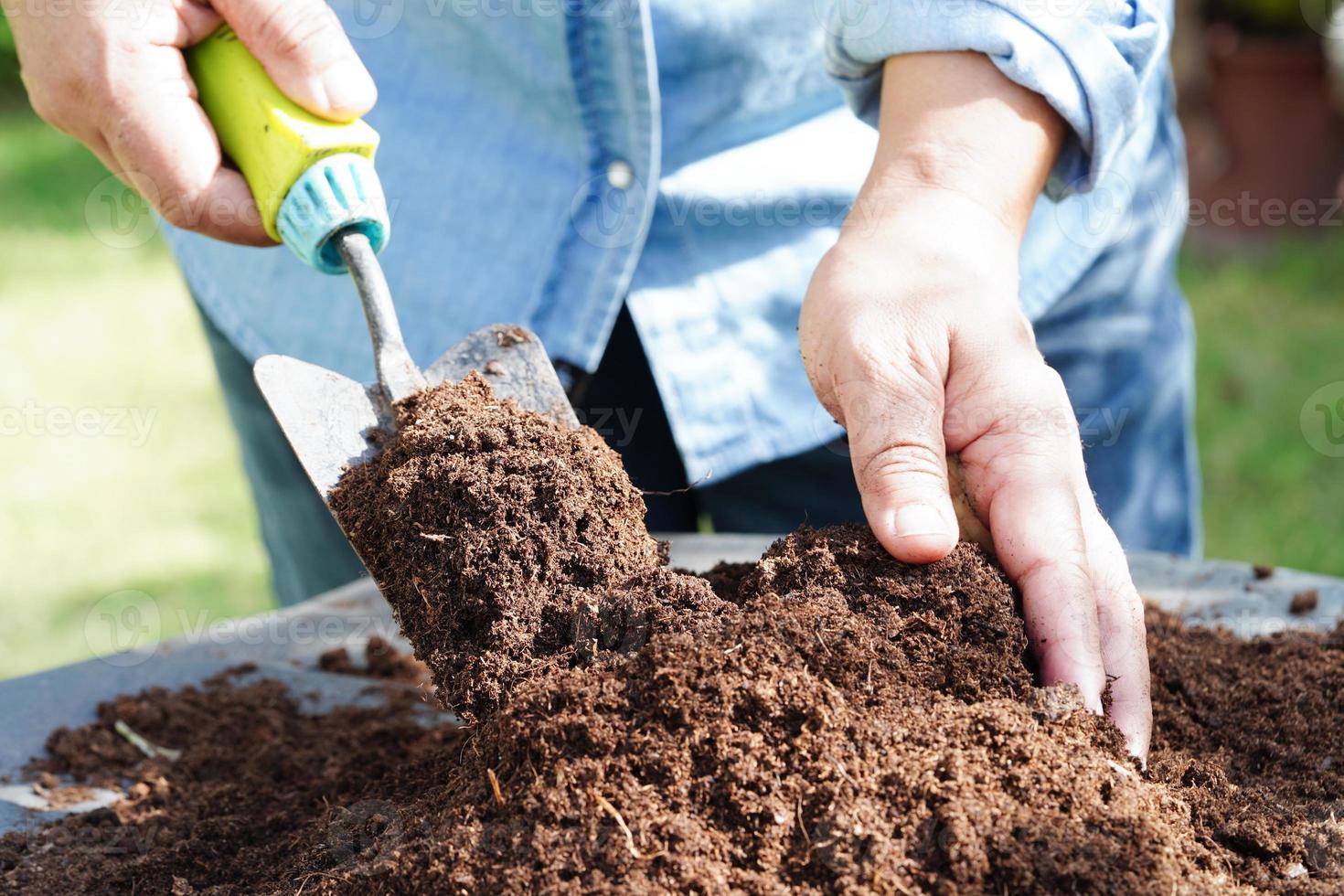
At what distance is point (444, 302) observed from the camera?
2092 mm

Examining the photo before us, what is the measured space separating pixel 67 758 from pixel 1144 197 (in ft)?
7.24

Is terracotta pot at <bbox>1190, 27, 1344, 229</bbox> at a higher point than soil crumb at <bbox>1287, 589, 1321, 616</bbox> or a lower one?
lower

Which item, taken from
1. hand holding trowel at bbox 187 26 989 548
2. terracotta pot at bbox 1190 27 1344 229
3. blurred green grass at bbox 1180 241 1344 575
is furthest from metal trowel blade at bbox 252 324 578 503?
terracotta pot at bbox 1190 27 1344 229

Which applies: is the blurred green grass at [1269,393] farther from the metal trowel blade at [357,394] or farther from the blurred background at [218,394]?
the metal trowel blade at [357,394]

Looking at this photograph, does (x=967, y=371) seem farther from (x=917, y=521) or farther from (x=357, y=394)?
(x=357, y=394)

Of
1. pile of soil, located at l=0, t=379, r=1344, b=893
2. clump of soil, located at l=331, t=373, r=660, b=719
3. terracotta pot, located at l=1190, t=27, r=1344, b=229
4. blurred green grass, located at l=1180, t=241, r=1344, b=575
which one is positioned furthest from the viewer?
terracotta pot, located at l=1190, t=27, r=1344, b=229

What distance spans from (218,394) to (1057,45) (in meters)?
5.20

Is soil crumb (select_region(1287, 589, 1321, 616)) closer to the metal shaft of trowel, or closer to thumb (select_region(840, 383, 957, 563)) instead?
thumb (select_region(840, 383, 957, 563))

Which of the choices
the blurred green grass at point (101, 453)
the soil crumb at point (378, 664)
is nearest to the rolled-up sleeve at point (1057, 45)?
the soil crumb at point (378, 664)

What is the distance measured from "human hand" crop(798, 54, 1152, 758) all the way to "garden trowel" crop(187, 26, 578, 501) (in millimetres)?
439

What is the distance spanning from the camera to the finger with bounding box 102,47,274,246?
5.73 feet

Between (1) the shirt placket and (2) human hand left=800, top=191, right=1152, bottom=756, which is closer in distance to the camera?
(2) human hand left=800, top=191, right=1152, bottom=756

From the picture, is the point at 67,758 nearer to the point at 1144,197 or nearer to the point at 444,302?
the point at 444,302

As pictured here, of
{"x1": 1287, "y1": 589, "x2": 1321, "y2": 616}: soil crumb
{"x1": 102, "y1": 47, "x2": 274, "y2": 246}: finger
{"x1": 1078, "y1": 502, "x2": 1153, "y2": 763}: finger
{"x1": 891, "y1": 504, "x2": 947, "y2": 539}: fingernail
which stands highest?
{"x1": 102, "y1": 47, "x2": 274, "y2": 246}: finger
